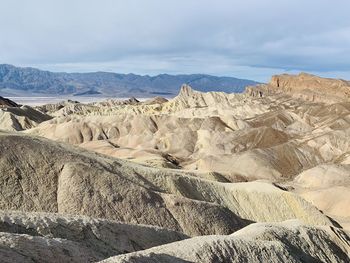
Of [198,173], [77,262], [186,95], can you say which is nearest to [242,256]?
[77,262]

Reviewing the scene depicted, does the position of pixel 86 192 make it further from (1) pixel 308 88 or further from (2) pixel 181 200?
(1) pixel 308 88

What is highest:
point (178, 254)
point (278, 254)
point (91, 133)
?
point (178, 254)

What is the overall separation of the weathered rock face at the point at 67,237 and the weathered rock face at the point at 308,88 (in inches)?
3733

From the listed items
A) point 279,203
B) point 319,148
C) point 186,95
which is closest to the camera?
point 279,203

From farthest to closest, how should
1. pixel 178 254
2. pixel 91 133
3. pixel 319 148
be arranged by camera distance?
1. pixel 91 133
2. pixel 319 148
3. pixel 178 254

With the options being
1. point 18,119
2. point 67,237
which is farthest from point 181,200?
point 18,119

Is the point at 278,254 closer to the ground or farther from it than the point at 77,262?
closer to the ground

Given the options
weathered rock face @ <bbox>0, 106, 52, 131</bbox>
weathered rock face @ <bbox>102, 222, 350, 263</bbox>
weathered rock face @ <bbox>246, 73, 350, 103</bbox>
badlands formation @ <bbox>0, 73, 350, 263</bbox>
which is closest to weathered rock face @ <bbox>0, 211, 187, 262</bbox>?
badlands formation @ <bbox>0, 73, 350, 263</bbox>

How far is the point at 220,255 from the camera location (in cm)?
1855

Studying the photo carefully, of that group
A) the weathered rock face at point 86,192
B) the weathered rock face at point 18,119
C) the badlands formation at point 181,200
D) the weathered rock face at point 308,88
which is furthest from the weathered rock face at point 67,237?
the weathered rock face at point 308,88

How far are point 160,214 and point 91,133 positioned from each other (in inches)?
2794

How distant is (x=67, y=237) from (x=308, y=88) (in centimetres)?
11741

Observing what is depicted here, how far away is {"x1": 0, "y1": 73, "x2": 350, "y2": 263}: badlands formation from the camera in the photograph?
60.5 ft

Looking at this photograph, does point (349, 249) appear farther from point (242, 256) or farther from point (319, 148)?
point (319, 148)
